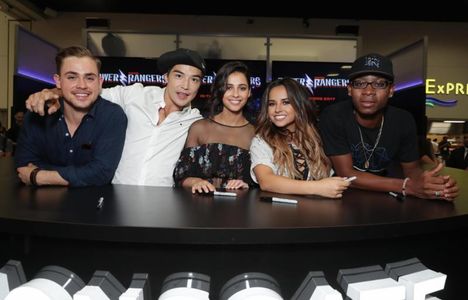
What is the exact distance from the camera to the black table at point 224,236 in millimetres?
1050

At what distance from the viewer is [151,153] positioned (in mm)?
2232

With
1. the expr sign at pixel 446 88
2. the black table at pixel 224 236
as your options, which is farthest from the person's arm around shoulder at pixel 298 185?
the expr sign at pixel 446 88

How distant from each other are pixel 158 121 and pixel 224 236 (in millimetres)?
1387

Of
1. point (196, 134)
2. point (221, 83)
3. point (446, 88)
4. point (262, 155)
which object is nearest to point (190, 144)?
point (196, 134)

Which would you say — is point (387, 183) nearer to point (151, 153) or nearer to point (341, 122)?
point (341, 122)

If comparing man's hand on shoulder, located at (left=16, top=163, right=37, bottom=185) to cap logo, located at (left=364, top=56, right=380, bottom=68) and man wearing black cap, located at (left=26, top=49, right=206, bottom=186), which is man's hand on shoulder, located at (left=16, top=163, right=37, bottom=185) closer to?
man wearing black cap, located at (left=26, top=49, right=206, bottom=186)

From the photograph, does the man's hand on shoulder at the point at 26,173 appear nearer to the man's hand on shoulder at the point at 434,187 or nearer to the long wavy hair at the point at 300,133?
the long wavy hair at the point at 300,133

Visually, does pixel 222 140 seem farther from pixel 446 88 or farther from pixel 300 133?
pixel 446 88

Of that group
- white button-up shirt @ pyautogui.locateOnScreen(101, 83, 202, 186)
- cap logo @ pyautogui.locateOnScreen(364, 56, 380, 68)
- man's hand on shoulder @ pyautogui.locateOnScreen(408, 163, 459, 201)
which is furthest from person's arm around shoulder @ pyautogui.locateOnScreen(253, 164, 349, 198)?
cap logo @ pyautogui.locateOnScreen(364, 56, 380, 68)

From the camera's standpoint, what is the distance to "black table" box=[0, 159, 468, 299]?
1050mm

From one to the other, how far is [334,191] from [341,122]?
659 mm

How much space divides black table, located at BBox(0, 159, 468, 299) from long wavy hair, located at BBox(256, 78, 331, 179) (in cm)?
57

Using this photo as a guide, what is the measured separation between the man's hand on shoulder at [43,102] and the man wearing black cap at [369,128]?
52.3 inches

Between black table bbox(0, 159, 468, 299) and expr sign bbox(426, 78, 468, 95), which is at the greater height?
expr sign bbox(426, 78, 468, 95)
